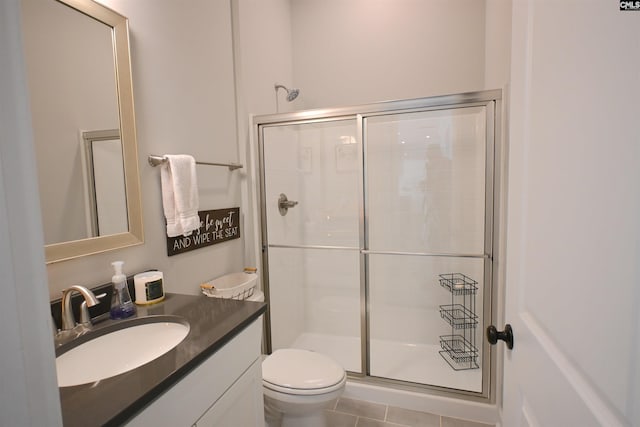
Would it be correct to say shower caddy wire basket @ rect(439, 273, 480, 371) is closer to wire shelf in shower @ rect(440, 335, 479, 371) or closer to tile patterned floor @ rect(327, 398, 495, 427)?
wire shelf in shower @ rect(440, 335, 479, 371)

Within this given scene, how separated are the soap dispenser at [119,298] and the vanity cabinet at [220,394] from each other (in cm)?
43

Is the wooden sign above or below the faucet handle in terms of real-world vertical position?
above

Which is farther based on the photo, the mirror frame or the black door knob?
the mirror frame

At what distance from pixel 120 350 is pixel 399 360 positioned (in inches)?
74.7

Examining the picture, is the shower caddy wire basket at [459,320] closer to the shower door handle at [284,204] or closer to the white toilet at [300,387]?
the white toilet at [300,387]

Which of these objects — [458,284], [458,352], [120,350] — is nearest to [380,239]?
[458,284]

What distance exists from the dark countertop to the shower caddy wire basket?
1.78 m

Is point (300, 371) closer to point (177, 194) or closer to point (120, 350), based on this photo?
point (120, 350)

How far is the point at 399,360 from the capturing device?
7.57 feet

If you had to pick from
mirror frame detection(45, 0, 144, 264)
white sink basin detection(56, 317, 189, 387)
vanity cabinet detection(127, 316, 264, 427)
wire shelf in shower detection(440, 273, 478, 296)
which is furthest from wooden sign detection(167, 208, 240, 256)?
wire shelf in shower detection(440, 273, 478, 296)

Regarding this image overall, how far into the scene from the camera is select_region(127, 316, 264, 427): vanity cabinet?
762 millimetres

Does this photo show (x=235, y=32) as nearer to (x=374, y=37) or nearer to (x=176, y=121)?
(x=176, y=121)

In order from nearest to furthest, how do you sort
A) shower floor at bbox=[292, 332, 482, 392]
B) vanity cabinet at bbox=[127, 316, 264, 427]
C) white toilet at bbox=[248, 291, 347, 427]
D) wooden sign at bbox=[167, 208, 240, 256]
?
1. vanity cabinet at bbox=[127, 316, 264, 427]
2. white toilet at bbox=[248, 291, 347, 427]
3. wooden sign at bbox=[167, 208, 240, 256]
4. shower floor at bbox=[292, 332, 482, 392]

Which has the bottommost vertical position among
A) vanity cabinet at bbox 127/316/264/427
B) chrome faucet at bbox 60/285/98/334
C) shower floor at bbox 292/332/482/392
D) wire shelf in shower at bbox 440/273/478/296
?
shower floor at bbox 292/332/482/392
